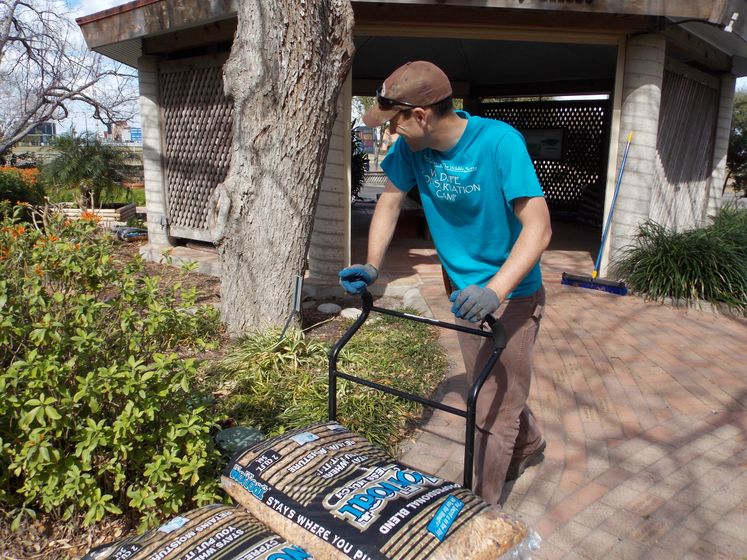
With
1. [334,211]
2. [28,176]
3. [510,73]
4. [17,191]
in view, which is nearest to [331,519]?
[334,211]

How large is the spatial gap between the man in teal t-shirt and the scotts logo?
0.52m

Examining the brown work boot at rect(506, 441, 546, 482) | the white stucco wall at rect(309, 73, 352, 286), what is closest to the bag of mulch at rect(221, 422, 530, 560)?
the brown work boot at rect(506, 441, 546, 482)

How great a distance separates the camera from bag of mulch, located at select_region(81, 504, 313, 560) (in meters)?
1.79

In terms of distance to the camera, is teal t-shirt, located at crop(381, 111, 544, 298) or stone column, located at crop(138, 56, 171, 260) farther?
stone column, located at crop(138, 56, 171, 260)

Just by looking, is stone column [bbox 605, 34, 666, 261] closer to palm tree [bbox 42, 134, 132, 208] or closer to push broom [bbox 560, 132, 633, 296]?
push broom [bbox 560, 132, 633, 296]

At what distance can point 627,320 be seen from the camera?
5727 millimetres

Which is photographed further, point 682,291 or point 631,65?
point 631,65

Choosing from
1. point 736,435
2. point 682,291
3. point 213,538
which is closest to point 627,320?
point 682,291

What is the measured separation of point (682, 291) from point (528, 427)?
401 centimetres

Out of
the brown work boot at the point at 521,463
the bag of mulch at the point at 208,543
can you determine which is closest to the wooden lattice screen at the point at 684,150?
the brown work boot at the point at 521,463

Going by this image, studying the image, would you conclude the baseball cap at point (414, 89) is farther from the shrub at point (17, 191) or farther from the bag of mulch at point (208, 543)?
the shrub at point (17, 191)

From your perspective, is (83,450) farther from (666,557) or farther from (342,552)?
(666,557)

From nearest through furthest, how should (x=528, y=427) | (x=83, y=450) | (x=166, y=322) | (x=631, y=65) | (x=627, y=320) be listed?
1. (x=83, y=450)
2. (x=166, y=322)
3. (x=528, y=427)
4. (x=627, y=320)
5. (x=631, y=65)

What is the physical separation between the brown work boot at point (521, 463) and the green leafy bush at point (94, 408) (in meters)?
1.42
